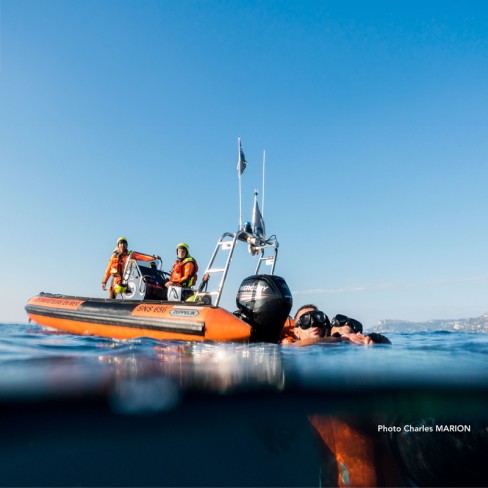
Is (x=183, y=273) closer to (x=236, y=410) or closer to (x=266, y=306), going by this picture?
(x=266, y=306)

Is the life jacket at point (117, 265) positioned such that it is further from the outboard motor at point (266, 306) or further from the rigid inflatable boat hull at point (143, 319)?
the outboard motor at point (266, 306)

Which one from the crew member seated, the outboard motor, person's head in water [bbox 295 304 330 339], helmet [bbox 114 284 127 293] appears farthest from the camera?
helmet [bbox 114 284 127 293]

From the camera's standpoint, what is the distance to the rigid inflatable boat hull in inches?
261

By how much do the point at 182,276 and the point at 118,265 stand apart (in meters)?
2.44

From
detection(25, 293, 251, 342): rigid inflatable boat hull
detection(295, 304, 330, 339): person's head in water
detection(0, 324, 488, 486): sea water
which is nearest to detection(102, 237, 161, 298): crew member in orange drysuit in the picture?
detection(25, 293, 251, 342): rigid inflatable boat hull

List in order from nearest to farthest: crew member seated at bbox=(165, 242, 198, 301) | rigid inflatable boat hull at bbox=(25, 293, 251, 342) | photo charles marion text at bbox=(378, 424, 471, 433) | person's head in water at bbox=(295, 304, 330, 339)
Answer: photo charles marion text at bbox=(378, 424, 471, 433), person's head in water at bbox=(295, 304, 330, 339), rigid inflatable boat hull at bbox=(25, 293, 251, 342), crew member seated at bbox=(165, 242, 198, 301)

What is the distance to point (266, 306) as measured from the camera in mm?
6430

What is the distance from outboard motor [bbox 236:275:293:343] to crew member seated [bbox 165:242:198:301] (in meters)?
2.73

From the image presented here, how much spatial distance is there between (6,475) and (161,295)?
5.92 meters

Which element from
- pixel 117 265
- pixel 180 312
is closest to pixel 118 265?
pixel 117 265

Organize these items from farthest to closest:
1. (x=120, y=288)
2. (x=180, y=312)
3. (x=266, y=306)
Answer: (x=120, y=288)
(x=180, y=312)
(x=266, y=306)

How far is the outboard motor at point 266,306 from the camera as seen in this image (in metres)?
6.42

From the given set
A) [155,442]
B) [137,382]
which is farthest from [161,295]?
[137,382]

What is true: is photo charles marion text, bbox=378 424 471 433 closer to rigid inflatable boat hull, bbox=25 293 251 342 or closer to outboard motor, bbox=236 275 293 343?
outboard motor, bbox=236 275 293 343
